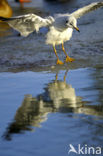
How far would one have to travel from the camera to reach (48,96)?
545cm

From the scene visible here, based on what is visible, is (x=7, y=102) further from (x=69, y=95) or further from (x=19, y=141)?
(x=19, y=141)

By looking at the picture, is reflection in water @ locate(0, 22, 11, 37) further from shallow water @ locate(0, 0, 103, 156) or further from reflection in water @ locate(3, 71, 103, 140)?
reflection in water @ locate(3, 71, 103, 140)

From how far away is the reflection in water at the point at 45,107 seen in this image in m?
4.37

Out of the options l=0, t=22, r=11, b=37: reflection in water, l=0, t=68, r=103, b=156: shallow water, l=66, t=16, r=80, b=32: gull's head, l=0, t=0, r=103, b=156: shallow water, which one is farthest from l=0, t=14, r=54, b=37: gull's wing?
l=0, t=22, r=11, b=37: reflection in water

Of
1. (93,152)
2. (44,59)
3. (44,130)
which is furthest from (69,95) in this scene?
(44,59)

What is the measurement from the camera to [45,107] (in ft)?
16.1

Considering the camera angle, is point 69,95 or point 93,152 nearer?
point 93,152

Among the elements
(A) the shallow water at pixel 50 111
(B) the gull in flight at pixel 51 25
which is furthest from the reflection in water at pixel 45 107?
(B) the gull in flight at pixel 51 25

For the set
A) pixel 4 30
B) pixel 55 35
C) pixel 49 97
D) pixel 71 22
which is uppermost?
pixel 4 30

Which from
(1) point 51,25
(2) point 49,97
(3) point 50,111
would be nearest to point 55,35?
(1) point 51,25

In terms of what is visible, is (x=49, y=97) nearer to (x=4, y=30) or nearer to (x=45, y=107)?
(x=45, y=107)

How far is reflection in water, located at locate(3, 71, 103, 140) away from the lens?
437 centimetres

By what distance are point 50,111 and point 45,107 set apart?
186mm

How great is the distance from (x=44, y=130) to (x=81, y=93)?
1.40m
